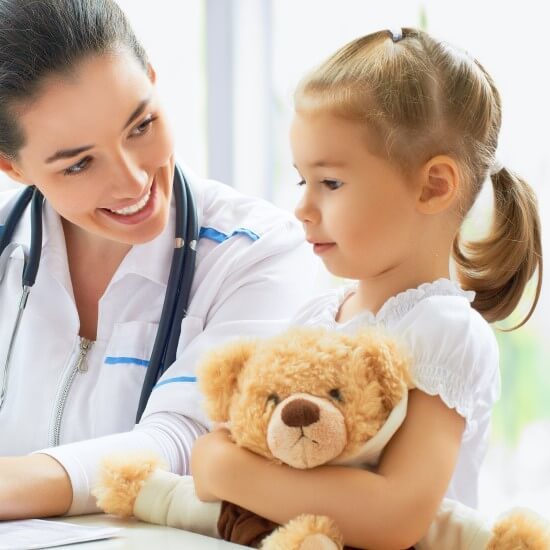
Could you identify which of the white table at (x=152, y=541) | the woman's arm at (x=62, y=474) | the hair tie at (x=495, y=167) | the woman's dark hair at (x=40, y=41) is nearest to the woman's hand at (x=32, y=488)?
the woman's arm at (x=62, y=474)

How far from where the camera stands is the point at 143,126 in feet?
4.92

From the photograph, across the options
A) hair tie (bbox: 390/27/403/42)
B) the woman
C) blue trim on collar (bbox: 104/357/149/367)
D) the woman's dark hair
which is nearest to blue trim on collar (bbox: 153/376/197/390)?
the woman

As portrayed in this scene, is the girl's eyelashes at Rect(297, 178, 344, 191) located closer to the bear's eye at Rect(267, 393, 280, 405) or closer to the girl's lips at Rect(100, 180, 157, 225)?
the bear's eye at Rect(267, 393, 280, 405)

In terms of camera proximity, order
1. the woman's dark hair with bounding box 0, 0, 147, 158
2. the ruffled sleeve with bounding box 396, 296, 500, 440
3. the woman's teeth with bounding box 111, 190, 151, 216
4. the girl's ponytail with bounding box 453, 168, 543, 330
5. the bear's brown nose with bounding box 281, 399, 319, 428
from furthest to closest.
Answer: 1. the woman's teeth with bounding box 111, 190, 151, 216
2. the woman's dark hair with bounding box 0, 0, 147, 158
3. the girl's ponytail with bounding box 453, 168, 543, 330
4. the ruffled sleeve with bounding box 396, 296, 500, 440
5. the bear's brown nose with bounding box 281, 399, 319, 428

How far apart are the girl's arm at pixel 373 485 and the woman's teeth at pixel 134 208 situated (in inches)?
24.8

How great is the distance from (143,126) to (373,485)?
2.54ft

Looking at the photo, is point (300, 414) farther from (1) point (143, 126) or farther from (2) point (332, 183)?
(1) point (143, 126)

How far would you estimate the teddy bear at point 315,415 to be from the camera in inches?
36.8

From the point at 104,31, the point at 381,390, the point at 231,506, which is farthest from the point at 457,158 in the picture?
the point at 104,31

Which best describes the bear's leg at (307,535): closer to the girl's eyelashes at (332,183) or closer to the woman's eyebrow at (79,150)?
the girl's eyelashes at (332,183)

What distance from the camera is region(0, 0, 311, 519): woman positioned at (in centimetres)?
141

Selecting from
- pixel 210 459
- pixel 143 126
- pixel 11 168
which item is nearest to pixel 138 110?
pixel 143 126

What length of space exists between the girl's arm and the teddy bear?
2 cm

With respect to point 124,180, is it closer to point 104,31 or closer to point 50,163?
point 50,163
